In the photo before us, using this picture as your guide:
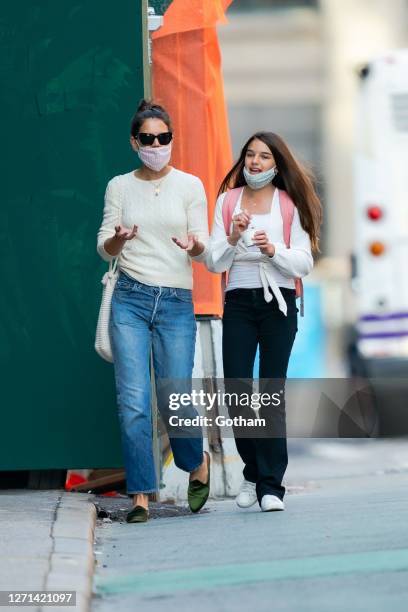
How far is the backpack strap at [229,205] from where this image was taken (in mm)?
7590

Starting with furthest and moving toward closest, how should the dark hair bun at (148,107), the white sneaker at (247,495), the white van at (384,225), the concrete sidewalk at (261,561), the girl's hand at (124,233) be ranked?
the white van at (384,225) → the white sneaker at (247,495) → the dark hair bun at (148,107) → the girl's hand at (124,233) → the concrete sidewalk at (261,561)

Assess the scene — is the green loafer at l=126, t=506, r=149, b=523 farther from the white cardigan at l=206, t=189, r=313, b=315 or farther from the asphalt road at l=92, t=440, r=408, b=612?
the white cardigan at l=206, t=189, r=313, b=315

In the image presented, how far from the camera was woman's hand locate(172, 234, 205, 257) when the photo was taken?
724 centimetres

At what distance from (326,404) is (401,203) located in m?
4.97

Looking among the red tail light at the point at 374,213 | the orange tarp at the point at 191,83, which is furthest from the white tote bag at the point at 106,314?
the red tail light at the point at 374,213

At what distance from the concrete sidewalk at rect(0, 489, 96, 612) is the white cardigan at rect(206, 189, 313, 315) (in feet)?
4.05

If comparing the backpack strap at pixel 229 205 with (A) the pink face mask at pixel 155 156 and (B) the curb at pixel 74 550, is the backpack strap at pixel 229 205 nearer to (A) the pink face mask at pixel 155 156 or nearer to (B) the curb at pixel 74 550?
(A) the pink face mask at pixel 155 156

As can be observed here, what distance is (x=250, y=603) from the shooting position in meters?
5.66

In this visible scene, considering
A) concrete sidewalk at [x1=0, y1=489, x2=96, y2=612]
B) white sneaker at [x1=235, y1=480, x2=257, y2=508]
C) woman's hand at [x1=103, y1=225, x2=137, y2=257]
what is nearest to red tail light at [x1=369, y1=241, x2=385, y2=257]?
concrete sidewalk at [x1=0, y1=489, x2=96, y2=612]

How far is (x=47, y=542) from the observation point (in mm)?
6559

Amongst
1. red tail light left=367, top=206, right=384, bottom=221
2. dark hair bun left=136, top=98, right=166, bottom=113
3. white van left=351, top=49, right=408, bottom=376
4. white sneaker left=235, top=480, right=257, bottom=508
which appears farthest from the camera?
red tail light left=367, top=206, right=384, bottom=221

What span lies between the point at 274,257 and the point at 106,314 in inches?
30.7

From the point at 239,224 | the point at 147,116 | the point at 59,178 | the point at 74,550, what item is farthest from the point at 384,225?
the point at 74,550

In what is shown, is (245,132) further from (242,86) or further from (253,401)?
(253,401)
